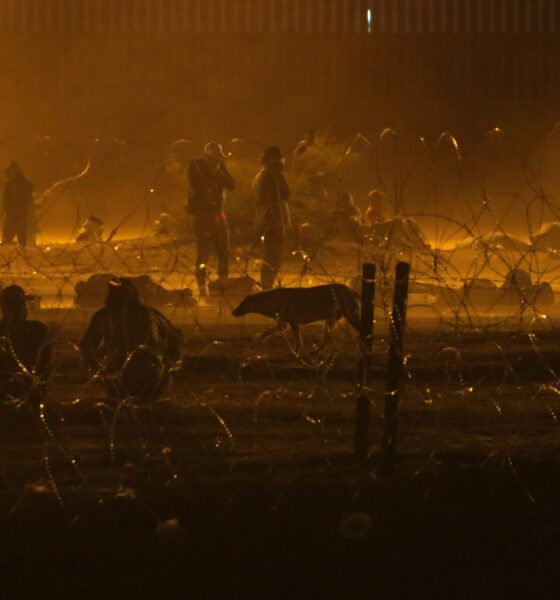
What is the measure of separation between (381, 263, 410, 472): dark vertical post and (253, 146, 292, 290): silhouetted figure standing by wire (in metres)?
7.40

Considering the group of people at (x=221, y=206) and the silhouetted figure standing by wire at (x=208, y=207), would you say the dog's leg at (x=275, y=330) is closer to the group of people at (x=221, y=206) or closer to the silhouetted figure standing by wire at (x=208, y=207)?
the group of people at (x=221, y=206)

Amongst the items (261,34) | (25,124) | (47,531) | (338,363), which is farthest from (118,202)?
(47,531)

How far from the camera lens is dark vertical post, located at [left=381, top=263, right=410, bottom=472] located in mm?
6707

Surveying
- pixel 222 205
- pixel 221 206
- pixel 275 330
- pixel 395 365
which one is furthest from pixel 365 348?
pixel 222 205

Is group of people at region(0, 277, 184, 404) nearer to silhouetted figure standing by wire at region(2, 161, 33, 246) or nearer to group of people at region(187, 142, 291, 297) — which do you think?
group of people at region(187, 142, 291, 297)

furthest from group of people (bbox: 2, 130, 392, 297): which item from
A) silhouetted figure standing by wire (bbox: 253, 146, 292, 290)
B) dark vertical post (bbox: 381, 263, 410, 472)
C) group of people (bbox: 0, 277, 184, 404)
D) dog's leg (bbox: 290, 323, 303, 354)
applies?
dark vertical post (bbox: 381, 263, 410, 472)

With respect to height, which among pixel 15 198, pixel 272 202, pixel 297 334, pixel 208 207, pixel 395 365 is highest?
pixel 395 365

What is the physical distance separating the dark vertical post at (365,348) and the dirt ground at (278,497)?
0.34 feet

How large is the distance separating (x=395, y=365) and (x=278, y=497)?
0.86 metres

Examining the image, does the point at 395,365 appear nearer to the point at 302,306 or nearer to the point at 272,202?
the point at 302,306

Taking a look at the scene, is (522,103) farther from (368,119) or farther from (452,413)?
(452,413)

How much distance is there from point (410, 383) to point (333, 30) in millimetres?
22621

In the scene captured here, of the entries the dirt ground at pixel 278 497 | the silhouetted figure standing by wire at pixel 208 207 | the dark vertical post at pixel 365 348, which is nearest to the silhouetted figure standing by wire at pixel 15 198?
the silhouetted figure standing by wire at pixel 208 207

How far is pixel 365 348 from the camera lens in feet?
22.7
